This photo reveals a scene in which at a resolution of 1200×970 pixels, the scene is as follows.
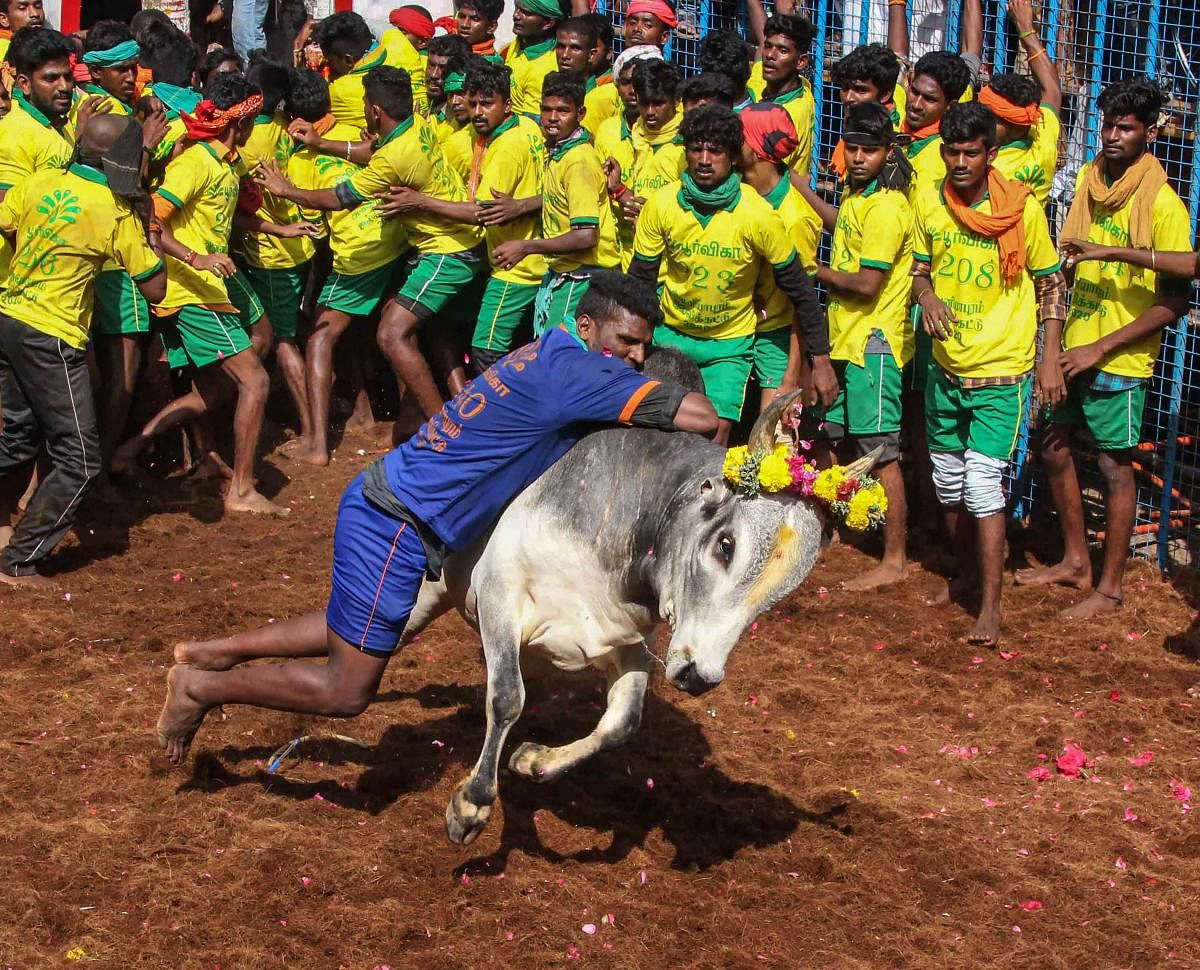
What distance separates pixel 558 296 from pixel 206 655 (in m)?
4.11

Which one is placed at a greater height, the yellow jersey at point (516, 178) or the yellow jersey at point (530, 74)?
the yellow jersey at point (530, 74)

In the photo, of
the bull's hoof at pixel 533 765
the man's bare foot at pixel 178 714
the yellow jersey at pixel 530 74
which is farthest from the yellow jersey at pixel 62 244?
the bull's hoof at pixel 533 765

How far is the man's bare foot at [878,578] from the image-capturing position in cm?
850

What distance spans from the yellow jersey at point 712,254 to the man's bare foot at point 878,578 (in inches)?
57.5

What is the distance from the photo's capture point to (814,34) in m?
9.66

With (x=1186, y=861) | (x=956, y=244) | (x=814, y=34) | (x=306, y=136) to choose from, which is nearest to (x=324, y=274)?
(x=306, y=136)

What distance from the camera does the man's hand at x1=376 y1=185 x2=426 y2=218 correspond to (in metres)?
9.77

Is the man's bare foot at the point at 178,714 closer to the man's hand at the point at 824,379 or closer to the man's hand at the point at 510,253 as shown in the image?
the man's hand at the point at 824,379

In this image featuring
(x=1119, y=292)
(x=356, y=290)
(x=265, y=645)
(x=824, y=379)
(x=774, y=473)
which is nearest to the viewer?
(x=774, y=473)

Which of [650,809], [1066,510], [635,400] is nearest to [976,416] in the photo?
[1066,510]

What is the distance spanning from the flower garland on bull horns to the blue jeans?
8720 millimetres

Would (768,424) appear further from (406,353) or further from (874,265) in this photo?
(406,353)

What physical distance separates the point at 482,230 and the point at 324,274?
5.95ft

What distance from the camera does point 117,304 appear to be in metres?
9.08
